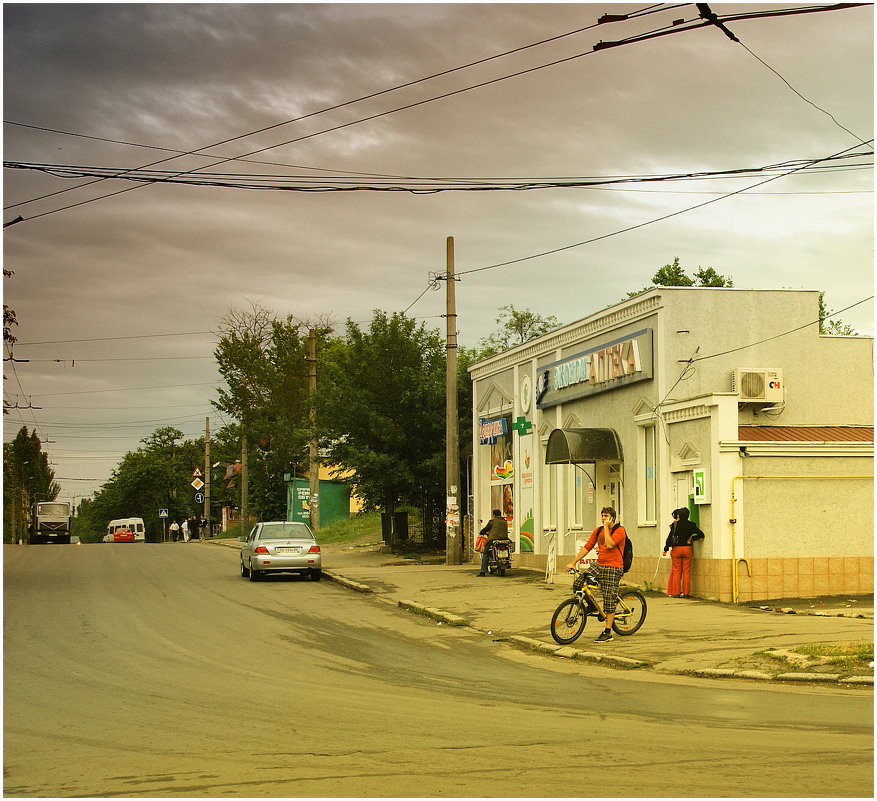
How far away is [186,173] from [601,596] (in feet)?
36.0

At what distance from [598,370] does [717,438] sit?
5.43 m

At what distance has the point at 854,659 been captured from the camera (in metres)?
→ 12.5

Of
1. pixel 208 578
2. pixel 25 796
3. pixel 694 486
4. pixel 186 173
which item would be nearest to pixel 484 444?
pixel 208 578

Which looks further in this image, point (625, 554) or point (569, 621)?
point (625, 554)

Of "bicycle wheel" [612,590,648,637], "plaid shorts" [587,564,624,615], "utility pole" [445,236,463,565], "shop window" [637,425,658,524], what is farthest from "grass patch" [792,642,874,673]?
"utility pole" [445,236,463,565]

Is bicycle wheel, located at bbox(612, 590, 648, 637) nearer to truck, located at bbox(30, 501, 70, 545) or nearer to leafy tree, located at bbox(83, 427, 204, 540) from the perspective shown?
truck, located at bbox(30, 501, 70, 545)

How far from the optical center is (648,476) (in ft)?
74.6

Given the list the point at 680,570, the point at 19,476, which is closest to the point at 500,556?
the point at 680,570

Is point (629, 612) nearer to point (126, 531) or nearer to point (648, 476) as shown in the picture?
point (648, 476)

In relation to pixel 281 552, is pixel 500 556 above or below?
below

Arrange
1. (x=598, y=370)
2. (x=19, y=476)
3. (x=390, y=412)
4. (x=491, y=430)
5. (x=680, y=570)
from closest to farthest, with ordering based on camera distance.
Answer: (x=680, y=570)
(x=598, y=370)
(x=491, y=430)
(x=390, y=412)
(x=19, y=476)

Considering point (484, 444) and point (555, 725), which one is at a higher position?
point (484, 444)

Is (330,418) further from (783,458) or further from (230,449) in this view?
(230,449)

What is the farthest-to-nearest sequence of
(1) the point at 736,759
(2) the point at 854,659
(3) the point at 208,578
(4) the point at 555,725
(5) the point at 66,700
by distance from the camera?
(3) the point at 208,578, (2) the point at 854,659, (5) the point at 66,700, (4) the point at 555,725, (1) the point at 736,759
